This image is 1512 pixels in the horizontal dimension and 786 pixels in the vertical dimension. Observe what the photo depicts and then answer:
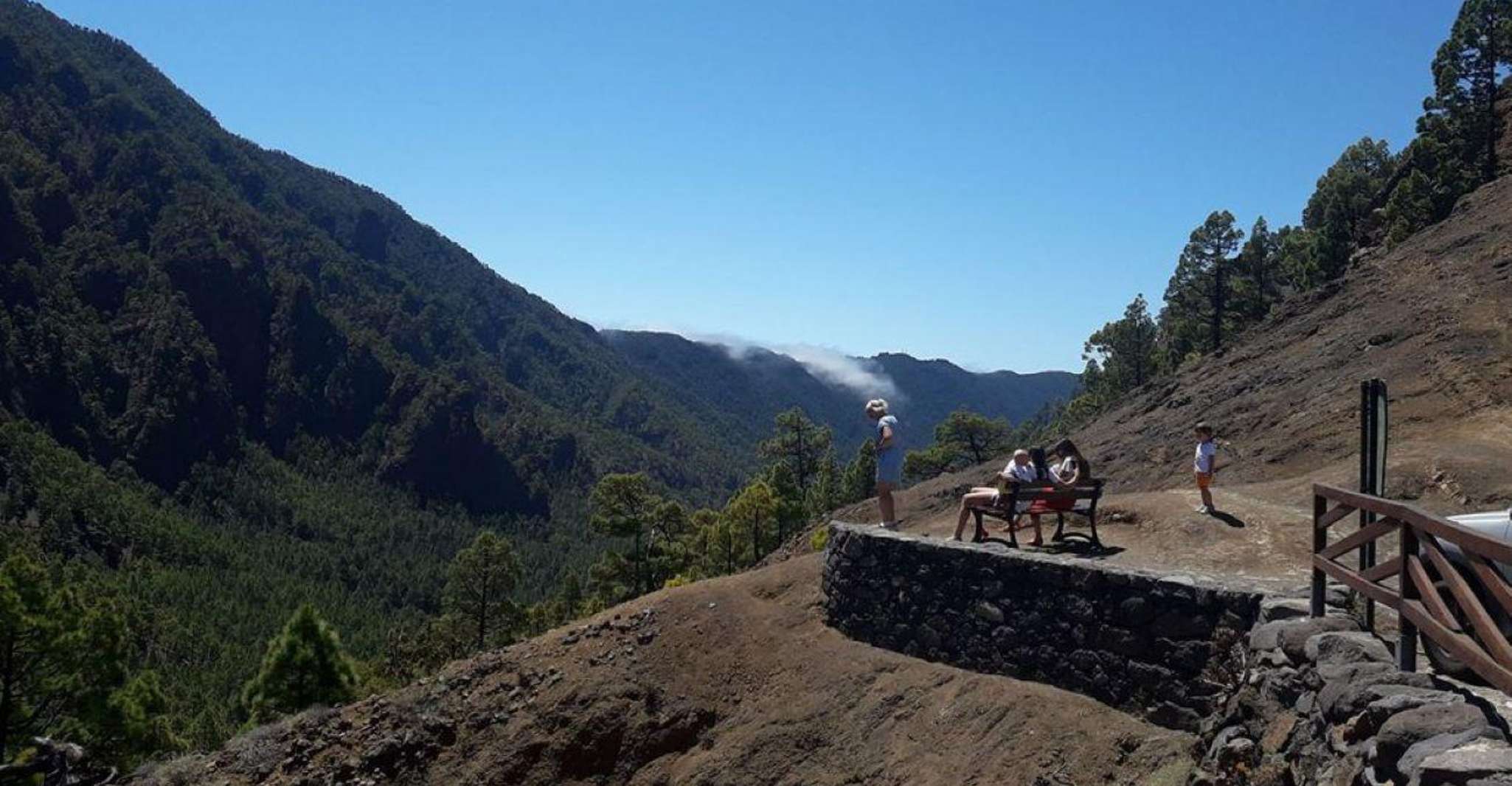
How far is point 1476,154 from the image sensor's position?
44969 millimetres

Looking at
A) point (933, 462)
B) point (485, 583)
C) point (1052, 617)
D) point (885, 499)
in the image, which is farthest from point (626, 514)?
point (1052, 617)

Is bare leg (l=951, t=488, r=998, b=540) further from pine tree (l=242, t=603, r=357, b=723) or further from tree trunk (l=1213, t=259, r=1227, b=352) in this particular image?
tree trunk (l=1213, t=259, r=1227, b=352)

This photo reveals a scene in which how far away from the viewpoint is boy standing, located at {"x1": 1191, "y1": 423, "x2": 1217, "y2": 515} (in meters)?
15.0

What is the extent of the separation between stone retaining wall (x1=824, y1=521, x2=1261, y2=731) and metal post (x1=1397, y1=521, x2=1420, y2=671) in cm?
261

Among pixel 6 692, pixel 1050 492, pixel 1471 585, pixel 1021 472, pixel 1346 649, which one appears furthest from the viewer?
pixel 6 692

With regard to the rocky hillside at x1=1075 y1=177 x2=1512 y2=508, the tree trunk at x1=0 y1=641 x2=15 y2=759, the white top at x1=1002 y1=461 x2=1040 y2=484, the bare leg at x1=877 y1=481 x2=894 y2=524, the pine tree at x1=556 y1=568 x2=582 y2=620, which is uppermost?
the rocky hillside at x1=1075 y1=177 x2=1512 y2=508

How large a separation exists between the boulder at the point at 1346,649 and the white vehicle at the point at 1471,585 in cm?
30

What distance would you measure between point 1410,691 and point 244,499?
589 ft

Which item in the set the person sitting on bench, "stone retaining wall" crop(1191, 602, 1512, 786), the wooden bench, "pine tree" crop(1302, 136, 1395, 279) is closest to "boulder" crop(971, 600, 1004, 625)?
the wooden bench

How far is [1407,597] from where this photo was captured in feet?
21.0

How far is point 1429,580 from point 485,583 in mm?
42734

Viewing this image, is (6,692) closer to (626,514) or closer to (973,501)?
(973,501)

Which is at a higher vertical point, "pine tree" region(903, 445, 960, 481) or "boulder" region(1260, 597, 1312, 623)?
"boulder" region(1260, 597, 1312, 623)

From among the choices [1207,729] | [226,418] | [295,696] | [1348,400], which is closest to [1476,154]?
[1348,400]
